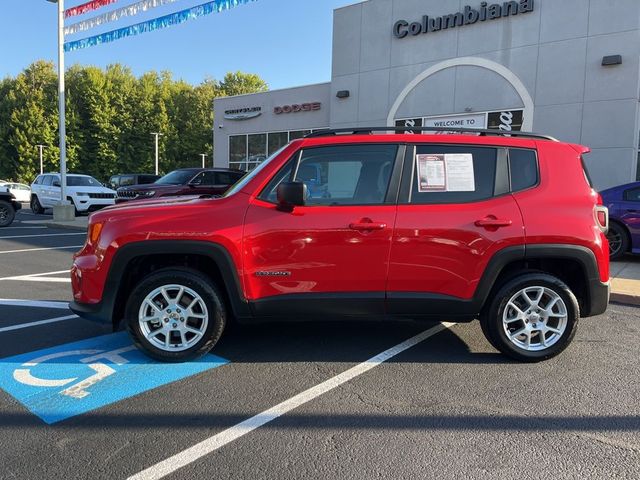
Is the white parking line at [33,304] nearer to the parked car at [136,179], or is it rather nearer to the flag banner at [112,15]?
the flag banner at [112,15]

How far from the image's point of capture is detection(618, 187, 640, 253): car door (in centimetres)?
861

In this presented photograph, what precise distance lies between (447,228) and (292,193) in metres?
1.22

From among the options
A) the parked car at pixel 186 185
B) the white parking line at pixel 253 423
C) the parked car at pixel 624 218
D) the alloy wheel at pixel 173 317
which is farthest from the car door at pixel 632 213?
the parked car at pixel 186 185

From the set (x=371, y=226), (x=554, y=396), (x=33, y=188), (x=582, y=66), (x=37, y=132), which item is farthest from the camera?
(x=37, y=132)

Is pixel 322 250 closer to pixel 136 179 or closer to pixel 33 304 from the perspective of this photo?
pixel 33 304

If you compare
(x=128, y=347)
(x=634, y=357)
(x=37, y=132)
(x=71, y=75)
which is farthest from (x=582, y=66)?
(x=71, y=75)

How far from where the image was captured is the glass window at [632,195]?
8711mm

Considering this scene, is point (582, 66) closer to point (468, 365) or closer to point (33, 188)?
point (468, 365)

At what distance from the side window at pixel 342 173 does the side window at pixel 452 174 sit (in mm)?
240

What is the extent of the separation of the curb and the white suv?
17.5 meters

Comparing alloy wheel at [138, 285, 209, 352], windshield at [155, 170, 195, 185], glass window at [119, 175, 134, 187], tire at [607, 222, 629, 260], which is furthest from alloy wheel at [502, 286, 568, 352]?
glass window at [119, 175, 134, 187]

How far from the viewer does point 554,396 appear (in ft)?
11.2

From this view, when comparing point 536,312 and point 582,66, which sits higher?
point 582,66

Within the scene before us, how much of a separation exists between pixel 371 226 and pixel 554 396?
1.75 m
